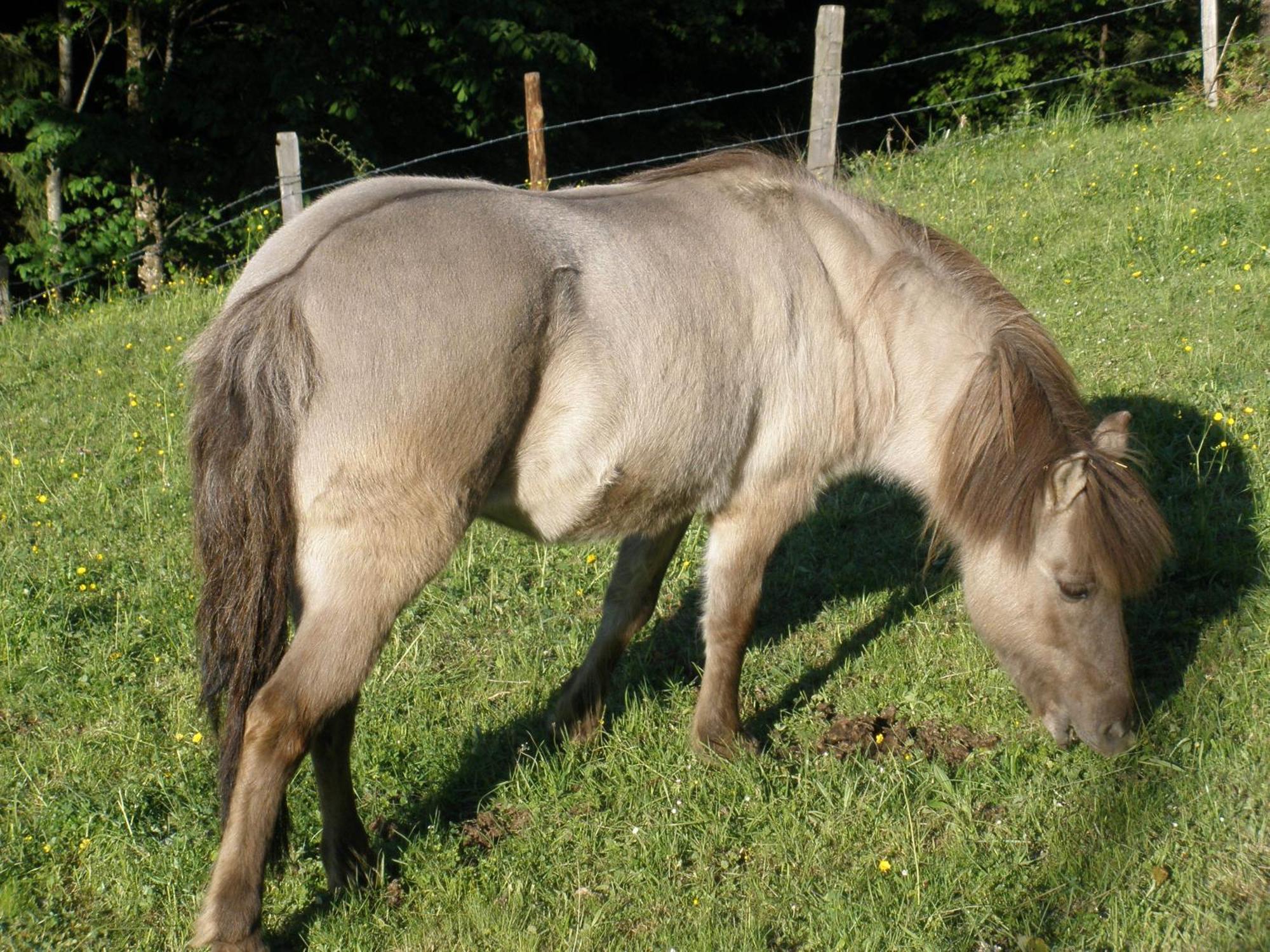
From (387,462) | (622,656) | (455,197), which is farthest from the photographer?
(622,656)

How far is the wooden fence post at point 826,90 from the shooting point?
10.2 meters

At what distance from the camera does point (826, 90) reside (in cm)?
1023

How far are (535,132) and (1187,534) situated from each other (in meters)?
6.76

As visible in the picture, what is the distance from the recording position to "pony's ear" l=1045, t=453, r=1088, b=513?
366 centimetres

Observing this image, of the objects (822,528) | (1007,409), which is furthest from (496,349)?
(822,528)

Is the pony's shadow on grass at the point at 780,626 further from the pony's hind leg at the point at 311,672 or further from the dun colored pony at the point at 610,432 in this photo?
the pony's hind leg at the point at 311,672

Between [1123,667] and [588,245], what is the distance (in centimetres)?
229

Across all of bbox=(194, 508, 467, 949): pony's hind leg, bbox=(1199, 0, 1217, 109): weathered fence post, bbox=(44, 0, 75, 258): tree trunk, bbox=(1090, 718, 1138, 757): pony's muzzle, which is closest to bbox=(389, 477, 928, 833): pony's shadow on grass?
bbox=(194, 508, 467, 949): pony's hind leg

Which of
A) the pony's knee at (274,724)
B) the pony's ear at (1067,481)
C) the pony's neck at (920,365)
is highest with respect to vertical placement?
the pony's neck at (920,365)

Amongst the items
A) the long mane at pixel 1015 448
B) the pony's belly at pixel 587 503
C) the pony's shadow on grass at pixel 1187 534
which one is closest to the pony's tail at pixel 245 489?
the pony's belly at pixel 587 503

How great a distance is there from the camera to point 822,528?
5.59m

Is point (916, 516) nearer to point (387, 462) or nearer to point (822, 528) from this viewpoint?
point (822, 528)

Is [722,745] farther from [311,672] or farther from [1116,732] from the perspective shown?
[311,672]

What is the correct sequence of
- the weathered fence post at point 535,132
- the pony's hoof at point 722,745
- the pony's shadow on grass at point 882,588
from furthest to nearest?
the weathered fence post at point 535,132 < the pony's shadow on grass at point 882,588 < the pony's hoof at point 722,745
